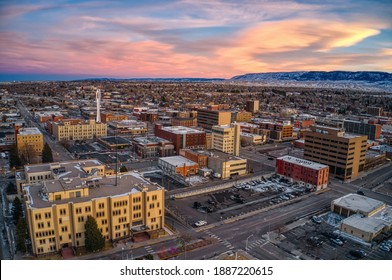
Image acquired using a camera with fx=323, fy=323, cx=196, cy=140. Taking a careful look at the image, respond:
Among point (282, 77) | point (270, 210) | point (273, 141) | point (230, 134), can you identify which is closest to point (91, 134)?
point (230, 134)

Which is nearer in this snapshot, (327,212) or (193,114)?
(327,212)

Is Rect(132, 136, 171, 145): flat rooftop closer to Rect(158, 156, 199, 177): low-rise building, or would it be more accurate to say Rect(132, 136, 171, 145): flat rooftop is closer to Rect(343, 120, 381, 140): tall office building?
Rect(158, 156, 199, 177): low-rise building

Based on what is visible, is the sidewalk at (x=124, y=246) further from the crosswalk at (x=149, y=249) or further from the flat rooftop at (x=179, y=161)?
the flat rooftop at (x=179, y=161)

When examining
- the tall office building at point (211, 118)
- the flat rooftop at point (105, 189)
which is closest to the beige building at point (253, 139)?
the tall office building at point (211, 118)

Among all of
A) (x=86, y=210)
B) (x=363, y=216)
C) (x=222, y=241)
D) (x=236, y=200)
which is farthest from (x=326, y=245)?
(x=86, y=210)
